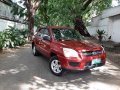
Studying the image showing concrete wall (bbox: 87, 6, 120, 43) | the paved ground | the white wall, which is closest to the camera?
the paved ground

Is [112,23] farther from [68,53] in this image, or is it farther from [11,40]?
[68,53]

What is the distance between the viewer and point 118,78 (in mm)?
6645

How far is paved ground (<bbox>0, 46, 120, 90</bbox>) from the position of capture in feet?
18.7

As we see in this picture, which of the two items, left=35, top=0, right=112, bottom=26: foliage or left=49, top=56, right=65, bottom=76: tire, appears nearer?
left=49, top=56, right=65, bottom=76: tire

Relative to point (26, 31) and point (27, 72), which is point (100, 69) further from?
point (26, 31)

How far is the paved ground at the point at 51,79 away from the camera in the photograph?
5.69 metres

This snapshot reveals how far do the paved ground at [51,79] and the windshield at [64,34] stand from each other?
1.47 meters

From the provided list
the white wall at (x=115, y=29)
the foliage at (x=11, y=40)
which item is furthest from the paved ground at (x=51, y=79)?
the white wall at (x=115, y=29)

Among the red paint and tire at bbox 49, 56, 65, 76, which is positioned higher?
the red paint

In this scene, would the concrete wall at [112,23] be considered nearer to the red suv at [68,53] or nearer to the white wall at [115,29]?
the white wall at [115,29]

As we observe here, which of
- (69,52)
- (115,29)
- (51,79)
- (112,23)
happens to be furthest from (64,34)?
(112,23)

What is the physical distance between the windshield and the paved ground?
4.82 ft

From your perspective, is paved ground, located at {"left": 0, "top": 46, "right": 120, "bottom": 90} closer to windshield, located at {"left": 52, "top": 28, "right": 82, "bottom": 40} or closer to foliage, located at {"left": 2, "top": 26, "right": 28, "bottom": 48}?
windshield, located at {"left": 52, "top": 28, "right": 82, "bottom": 40}

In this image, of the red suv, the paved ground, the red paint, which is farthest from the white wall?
the red paint
